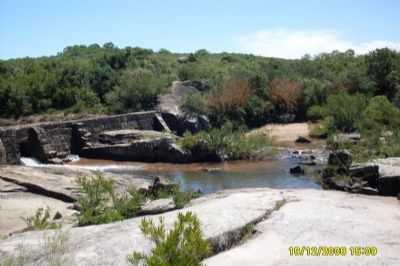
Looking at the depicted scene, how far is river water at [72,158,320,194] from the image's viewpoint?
67.2 ft

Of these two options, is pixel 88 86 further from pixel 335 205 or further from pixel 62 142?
pixel 335 205

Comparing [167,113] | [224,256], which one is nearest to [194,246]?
[224,256]

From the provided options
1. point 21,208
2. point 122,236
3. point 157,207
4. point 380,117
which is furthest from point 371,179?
point 380,117

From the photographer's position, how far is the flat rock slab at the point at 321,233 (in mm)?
7953

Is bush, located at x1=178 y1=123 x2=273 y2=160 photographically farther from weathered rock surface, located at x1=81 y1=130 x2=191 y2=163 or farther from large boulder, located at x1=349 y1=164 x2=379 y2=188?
large boulder, located at x1=349 y1=164 x2=379 y2=188

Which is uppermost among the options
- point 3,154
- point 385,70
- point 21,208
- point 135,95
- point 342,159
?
point 385,70

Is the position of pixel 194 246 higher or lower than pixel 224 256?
higher

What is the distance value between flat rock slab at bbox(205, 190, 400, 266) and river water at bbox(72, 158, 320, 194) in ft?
25.4

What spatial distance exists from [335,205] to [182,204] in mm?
3341

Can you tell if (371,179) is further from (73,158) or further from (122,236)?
(73,158)

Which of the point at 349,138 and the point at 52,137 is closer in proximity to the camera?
the point at 349,138

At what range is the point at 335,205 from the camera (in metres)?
11.8
